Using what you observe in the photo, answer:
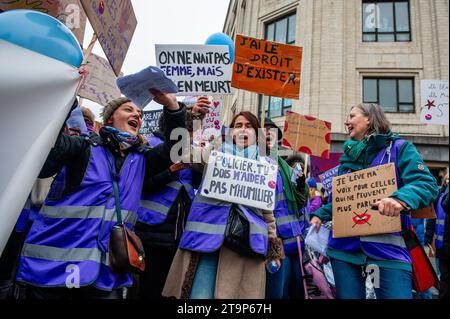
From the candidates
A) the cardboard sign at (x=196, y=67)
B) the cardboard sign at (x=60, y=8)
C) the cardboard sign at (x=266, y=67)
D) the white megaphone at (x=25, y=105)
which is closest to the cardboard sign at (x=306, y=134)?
the cardboard sign at (x=266, y=67)

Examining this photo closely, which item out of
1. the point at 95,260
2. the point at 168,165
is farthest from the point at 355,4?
the point at 95,260

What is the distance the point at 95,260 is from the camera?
6.44 ft

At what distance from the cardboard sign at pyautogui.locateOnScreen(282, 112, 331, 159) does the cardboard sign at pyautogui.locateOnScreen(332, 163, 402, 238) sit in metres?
3.10

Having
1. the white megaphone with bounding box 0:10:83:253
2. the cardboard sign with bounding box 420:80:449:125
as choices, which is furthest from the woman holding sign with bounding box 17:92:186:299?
the cardboard sign with bounding box 420:80:449:125

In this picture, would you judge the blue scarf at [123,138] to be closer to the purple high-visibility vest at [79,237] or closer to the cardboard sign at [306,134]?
the purple high-visibility vest at [79,237]

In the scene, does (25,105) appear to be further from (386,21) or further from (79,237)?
(386,21)

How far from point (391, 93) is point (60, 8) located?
13776 mm

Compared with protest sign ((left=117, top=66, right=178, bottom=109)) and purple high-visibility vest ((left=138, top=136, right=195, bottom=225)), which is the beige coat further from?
protest sign ((left=117, top=66, right=178, bottom=109))

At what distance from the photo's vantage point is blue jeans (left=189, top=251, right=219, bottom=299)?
94.9 inches

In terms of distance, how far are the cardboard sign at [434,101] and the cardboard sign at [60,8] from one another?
19.2 ft

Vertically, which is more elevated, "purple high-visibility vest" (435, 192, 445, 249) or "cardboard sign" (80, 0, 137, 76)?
"cardboard sign" (80, 0, 137, 76)

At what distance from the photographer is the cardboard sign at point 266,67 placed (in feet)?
13.8

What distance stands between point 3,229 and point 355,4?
1630cm
